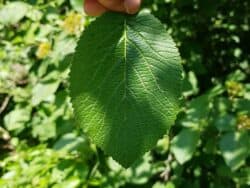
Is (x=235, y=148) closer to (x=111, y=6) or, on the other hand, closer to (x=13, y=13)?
(x=13, y=13)

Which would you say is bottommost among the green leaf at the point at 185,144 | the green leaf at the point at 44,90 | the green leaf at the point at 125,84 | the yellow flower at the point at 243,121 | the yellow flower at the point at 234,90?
the green leaf at the point at 185,144

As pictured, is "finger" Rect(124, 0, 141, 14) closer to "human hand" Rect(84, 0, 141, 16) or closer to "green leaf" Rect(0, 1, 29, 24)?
"human hand" Rect(84, 0, 141, 16)

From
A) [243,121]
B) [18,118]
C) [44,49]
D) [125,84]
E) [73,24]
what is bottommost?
[18,118]

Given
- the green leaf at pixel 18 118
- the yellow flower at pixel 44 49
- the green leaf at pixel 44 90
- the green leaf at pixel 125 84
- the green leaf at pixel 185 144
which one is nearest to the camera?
the green leaf at pixel 125 84

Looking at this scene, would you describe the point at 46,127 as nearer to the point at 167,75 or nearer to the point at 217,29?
the point at 217,29

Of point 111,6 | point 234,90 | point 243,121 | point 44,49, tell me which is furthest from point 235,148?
point 111,6

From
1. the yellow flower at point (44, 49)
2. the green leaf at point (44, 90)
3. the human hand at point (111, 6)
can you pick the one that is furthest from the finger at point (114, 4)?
the yellow flower at point (44, 49)

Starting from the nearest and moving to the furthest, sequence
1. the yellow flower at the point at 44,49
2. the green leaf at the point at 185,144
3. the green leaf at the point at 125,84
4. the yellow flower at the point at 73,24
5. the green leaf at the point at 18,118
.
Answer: the green leaf at the point at 125,84, the green leaf at the point at 185,144, the yellow flower at the point at 73,24, the yellow flower at the point at 44,49, the green leaf at the point at 18,118

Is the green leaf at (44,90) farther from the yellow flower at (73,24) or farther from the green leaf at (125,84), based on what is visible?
the green leaf at (125,84)
